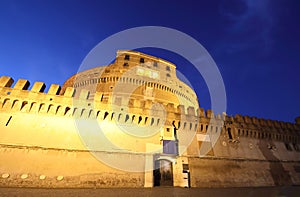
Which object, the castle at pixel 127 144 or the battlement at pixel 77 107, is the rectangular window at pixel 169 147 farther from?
the battlement at pixel 77 107

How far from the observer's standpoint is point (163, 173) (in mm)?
10141

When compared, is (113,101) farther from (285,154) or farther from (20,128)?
(285,154)

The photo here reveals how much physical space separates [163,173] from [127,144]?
9.74 feet

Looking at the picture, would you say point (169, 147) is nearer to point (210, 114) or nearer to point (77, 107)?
point (210, 114)

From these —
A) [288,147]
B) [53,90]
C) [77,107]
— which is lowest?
[288,147]

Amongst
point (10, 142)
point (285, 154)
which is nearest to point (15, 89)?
point (10, 142)

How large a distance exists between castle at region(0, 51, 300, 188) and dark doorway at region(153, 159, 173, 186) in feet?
0.09

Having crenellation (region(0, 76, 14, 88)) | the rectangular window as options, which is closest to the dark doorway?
the rectangular window

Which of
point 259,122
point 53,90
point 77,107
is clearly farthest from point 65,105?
point 259,122

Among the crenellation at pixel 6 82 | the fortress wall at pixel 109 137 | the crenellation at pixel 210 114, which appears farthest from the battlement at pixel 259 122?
the crenellation at pixel 6 82

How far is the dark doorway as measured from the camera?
32.4 ft

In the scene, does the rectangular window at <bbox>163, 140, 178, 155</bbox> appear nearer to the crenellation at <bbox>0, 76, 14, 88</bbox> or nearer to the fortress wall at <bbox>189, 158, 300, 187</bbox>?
the fortress wall at <bbox>189, 158, 300, 187</bbox>

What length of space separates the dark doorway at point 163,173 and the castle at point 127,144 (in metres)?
0.03

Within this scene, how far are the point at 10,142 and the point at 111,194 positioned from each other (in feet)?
19.7
